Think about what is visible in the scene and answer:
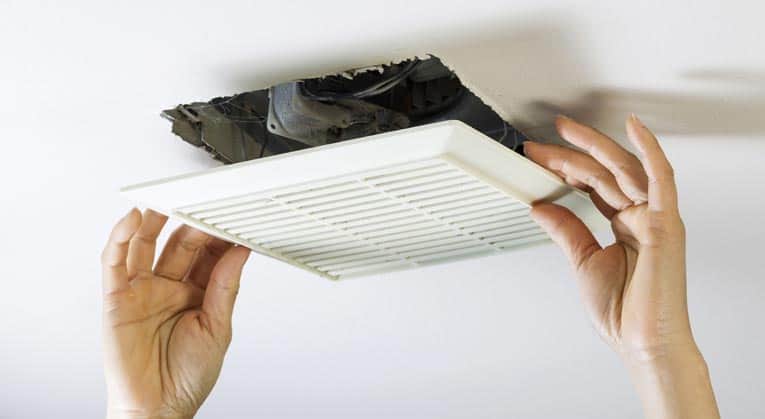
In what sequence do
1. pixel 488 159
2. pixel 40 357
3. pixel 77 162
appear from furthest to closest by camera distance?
pixel 40 357
pixel 77 162
pixel 488 159

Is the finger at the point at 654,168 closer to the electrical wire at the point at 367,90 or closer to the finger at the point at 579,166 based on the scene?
the finger at the point at 579,166

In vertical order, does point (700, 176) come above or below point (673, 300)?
above

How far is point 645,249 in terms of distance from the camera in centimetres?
127

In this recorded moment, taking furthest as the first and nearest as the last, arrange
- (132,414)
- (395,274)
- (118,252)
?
1. (395,274)
2. (132,414)
3. (118,252)

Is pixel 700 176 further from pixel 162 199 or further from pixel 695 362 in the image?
pixel 162 199

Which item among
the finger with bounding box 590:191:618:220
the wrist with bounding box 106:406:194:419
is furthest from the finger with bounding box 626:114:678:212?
the wrist with bounding box 106:406:194:419

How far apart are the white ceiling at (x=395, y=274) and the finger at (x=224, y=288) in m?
0.16

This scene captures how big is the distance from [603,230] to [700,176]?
0.53ft

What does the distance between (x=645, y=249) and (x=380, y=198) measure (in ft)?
1.12

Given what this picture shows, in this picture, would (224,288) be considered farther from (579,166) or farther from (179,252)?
(579,166)

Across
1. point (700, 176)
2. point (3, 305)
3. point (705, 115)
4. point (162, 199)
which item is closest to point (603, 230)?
point (700, 176)

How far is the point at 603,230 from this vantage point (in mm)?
1525

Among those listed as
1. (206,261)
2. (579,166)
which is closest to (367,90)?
(579,166)

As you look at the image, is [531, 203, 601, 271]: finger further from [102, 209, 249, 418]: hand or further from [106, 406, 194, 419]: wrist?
[106, 406, 194, 419]: wrist
